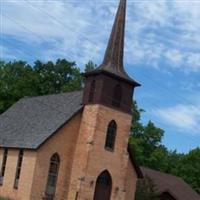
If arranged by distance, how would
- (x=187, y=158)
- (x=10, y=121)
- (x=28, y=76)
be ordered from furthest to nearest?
(x=187, y=158)
(x=28, y=76)
(x=10, y=121)

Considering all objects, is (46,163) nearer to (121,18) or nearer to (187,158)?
(121,18)

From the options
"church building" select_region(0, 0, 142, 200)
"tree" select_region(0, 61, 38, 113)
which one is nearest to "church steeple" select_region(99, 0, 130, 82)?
"church building" select_region(0, 0, 142, 200)

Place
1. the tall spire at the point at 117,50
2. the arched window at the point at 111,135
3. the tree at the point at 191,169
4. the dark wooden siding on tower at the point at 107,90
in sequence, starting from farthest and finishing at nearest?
1. the tree at the point at 191,169
2. the tall spire at the point at 117,50
3. the arched window at the point at 111,135
4. the dark wooden siding on tower at the point at 107,90

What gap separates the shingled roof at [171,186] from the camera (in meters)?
56.1

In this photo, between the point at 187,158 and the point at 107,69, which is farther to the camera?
the point at 187,158

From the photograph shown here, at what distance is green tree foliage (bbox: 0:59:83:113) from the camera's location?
67.1m

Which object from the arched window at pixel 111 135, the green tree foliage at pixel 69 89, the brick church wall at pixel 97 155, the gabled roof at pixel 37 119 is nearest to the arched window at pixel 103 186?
the brick church wall at pixel 97 155

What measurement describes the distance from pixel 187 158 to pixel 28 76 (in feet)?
73.1

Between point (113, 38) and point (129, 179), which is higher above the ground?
point (113, 38)

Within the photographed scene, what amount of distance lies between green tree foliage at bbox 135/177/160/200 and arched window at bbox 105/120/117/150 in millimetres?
8009

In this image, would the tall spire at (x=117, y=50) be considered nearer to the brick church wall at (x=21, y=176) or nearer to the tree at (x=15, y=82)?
the brick church wall at (x=21, y=176)

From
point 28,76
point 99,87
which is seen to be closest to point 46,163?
point 99,87

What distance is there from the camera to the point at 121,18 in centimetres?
4612

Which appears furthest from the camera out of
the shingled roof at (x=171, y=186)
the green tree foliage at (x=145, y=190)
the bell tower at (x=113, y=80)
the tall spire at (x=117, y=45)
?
the shingled roof at (x=171, y=186)
